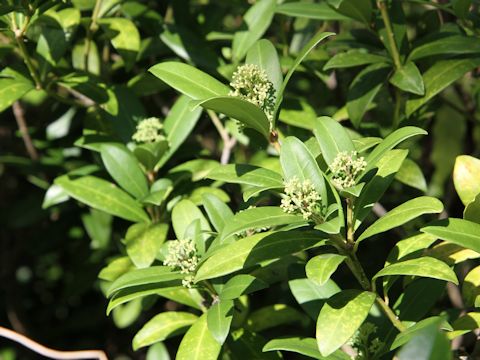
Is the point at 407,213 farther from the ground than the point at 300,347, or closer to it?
farther from the ground

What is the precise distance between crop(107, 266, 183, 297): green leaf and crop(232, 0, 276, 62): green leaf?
0.69m

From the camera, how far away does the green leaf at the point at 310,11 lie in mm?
1781

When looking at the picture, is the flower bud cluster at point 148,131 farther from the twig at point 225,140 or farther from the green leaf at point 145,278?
the green leaf at point 145,278

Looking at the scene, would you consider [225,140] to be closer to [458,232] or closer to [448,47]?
[448,47]

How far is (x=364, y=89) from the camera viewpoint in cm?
180

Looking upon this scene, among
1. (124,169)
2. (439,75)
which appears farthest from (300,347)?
(439,75)

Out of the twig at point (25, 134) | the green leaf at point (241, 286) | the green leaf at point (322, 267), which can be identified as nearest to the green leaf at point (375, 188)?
the green leaf at point (322, 267)

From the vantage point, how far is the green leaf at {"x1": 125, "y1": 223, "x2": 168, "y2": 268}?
162 centimetres

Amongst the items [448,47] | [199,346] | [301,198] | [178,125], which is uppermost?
[448,47]

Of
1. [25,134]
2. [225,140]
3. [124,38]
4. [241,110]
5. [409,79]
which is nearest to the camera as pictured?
[241,110]

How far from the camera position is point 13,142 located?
2639 mm

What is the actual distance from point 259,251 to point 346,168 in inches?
7.7

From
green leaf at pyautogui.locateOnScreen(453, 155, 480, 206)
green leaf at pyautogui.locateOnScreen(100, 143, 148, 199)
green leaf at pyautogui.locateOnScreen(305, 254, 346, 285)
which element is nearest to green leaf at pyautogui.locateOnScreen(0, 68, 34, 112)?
green leaf at pyautogui.locateOnScreen(100, 143, 148, 199)

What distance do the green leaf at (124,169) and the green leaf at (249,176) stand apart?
0.41 metres
